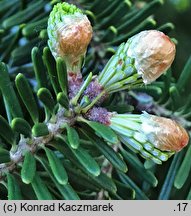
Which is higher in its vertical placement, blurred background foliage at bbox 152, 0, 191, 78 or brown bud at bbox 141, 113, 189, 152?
brown bud at bbox 141, 113, 189, 152

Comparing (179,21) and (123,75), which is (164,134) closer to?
(123,75)

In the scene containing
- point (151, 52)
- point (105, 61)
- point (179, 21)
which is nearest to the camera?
point (151, 52)

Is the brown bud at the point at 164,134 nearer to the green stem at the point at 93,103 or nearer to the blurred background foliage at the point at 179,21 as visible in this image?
the green stem at the point at 93,103

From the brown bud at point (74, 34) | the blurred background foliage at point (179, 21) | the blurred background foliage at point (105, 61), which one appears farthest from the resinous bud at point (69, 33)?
the blurred background foliage at point (179, 21)

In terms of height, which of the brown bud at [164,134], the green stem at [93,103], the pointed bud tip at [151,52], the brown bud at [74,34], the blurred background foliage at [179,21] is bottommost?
the blurred background foliage at [179,21]

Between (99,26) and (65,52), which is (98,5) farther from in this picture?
(65,52)

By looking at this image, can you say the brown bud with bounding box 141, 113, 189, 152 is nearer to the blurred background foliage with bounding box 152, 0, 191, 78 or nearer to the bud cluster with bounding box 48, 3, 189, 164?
the bud cluster with bounding box 48, 3, 189, 164

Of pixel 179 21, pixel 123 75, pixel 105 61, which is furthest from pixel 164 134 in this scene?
pixel 179 21

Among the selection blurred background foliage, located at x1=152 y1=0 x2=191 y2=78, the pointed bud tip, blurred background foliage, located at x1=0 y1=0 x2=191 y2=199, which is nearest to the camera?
the pointed bud tip

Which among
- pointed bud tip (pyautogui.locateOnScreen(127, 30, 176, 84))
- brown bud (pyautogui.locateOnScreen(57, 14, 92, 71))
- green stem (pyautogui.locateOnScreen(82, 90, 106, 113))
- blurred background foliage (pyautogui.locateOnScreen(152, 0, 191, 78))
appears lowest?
blurred background foliage (pyautogui.locateOnScreen(152, 0, 191, 78))

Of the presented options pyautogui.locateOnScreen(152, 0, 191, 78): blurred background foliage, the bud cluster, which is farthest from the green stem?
pyautogui.locateOnScreen(152, 0, 191, 78): blurred background foliage
